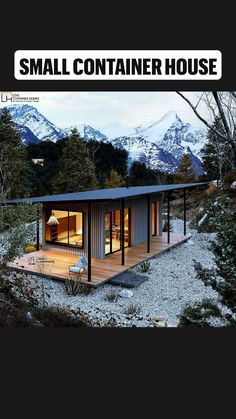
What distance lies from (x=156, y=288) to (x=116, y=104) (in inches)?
775

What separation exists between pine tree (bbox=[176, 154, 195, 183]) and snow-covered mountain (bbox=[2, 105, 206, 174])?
1.05ft

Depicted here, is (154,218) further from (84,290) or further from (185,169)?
(185,169)

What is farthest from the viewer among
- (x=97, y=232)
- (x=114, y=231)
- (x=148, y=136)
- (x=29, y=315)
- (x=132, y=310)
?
(x=148, y=136)

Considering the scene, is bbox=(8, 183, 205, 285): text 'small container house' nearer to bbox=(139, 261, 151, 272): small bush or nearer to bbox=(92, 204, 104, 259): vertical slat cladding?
bbox=(92, 204, 104, 259): vertical slat cladding

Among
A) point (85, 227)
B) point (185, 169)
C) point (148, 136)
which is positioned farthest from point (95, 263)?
point (185, 169)

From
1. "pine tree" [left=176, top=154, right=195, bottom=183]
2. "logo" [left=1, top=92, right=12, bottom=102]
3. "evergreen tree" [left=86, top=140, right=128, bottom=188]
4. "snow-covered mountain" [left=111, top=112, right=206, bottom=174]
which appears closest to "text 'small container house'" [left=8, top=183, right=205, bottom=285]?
"logo" [left=1, top=92, right=12, bottom=102]

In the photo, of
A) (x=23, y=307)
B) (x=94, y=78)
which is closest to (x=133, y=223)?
(x=23, y=307)

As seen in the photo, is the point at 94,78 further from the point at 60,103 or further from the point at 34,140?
the point at 60,103

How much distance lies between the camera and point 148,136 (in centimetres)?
2308

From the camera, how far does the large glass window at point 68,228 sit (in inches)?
409

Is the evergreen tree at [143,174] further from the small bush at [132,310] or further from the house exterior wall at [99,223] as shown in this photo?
the small bush at [132,310]

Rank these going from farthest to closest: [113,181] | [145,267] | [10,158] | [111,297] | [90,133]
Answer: [90,133], [113,181], [10,158], [145,267], [111,297]

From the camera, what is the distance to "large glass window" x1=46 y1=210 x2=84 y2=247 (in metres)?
10.4

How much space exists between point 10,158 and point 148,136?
9.87 meters
